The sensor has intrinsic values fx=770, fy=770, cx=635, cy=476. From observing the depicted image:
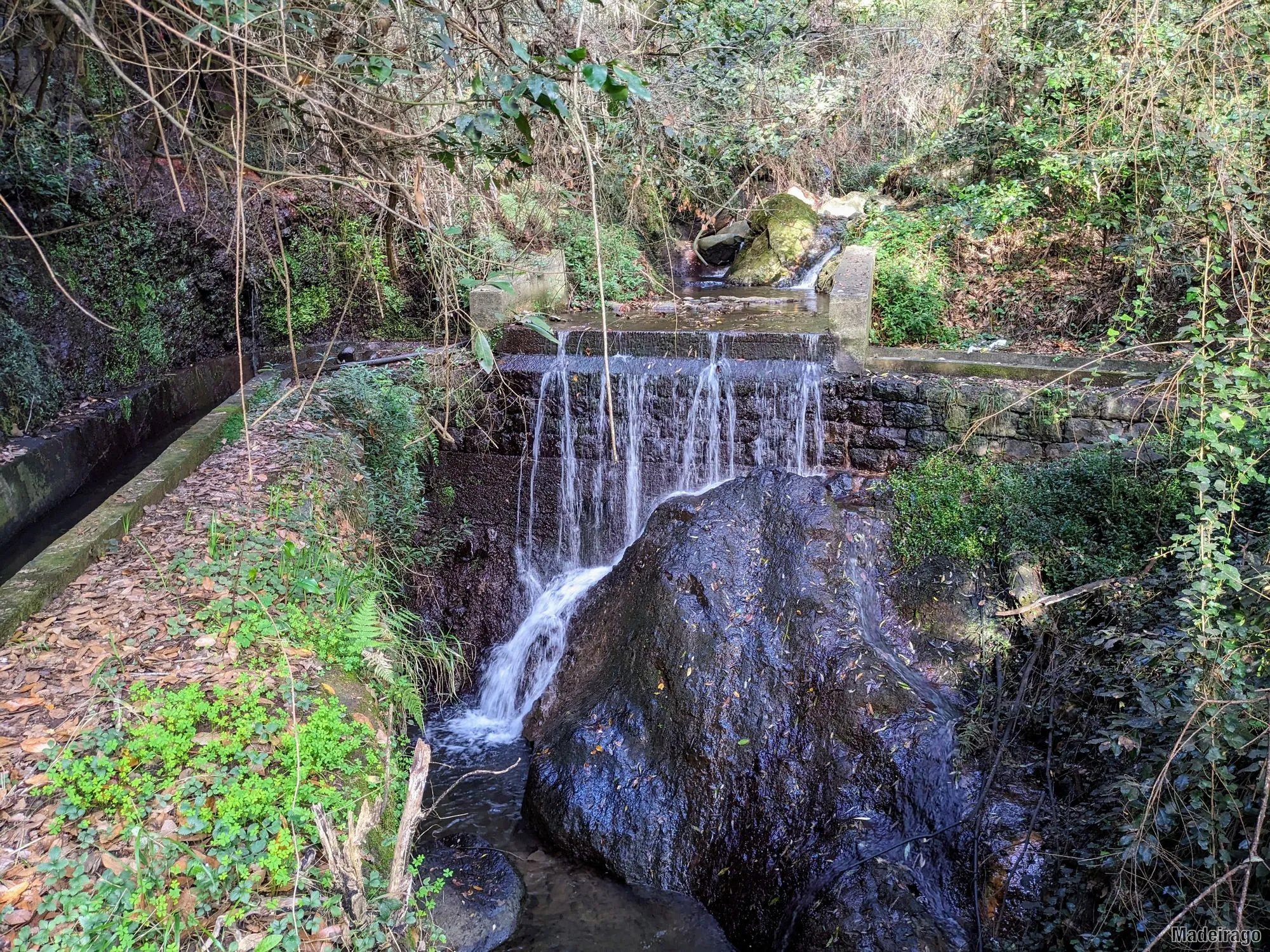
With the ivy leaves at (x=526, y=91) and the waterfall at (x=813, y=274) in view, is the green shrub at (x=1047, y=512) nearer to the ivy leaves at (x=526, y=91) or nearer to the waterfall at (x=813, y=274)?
the ivy leaves at (x=526, y=91)

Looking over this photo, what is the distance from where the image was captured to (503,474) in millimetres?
8312

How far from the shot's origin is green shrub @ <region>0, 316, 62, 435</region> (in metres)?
6.73

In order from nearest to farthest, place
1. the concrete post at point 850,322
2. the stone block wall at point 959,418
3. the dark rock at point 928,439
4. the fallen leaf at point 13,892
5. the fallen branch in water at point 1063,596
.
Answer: the fallen leaf at point 13,892
the fallen branch in water at point 1063,596
the stone block wall at point 959,418
the dark rock at point 928,439
the concrete post at point 850,322

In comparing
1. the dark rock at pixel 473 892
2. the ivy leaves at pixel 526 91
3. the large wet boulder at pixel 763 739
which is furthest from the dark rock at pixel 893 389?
the dark rock at pixel 473 892

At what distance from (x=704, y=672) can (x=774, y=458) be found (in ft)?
9.71

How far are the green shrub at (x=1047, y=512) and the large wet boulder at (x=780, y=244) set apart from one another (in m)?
5.84

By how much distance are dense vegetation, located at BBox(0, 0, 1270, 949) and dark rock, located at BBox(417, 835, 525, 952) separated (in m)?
1.99

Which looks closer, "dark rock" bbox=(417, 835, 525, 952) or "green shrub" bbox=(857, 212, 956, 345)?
"dark rock" bbox=(417, 835, 525, 952)

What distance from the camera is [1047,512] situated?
623cm

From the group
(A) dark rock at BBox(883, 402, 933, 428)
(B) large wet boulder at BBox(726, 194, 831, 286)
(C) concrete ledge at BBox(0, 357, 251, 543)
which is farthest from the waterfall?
(C) concrete ledge at BBox(0, 357, 251, 543)

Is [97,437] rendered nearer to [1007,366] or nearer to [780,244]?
[1007,366]

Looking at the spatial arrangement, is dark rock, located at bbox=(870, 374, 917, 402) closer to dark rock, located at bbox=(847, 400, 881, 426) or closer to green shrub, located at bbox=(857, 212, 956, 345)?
dark rock, located at bbox=(847, 400, 881, 426)

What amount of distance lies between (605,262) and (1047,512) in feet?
22.4

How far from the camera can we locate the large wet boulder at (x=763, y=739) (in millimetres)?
4258
